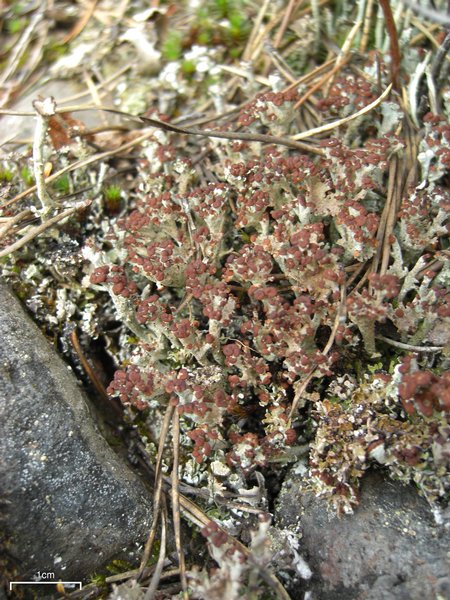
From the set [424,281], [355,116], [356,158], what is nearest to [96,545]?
[424,281]

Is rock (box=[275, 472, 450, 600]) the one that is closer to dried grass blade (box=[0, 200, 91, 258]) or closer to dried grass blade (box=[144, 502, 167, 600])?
dried grass blade (box=[144, 502, 167, 600])

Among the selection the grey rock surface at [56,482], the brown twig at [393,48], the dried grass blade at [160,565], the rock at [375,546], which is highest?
the brown twig at [393,48]

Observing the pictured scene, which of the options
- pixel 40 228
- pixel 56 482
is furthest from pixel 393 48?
pixel 56 482

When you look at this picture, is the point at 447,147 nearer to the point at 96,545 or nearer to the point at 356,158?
the point at 356,158

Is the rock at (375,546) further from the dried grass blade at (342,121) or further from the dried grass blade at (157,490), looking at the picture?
the dried grass blade at (342,121)

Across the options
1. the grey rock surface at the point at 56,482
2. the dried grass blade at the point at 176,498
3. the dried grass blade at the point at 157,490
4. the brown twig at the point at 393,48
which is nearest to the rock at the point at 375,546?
the dried grass blade at the point at 176,498

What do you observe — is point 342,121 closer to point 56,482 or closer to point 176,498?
point 176,498
